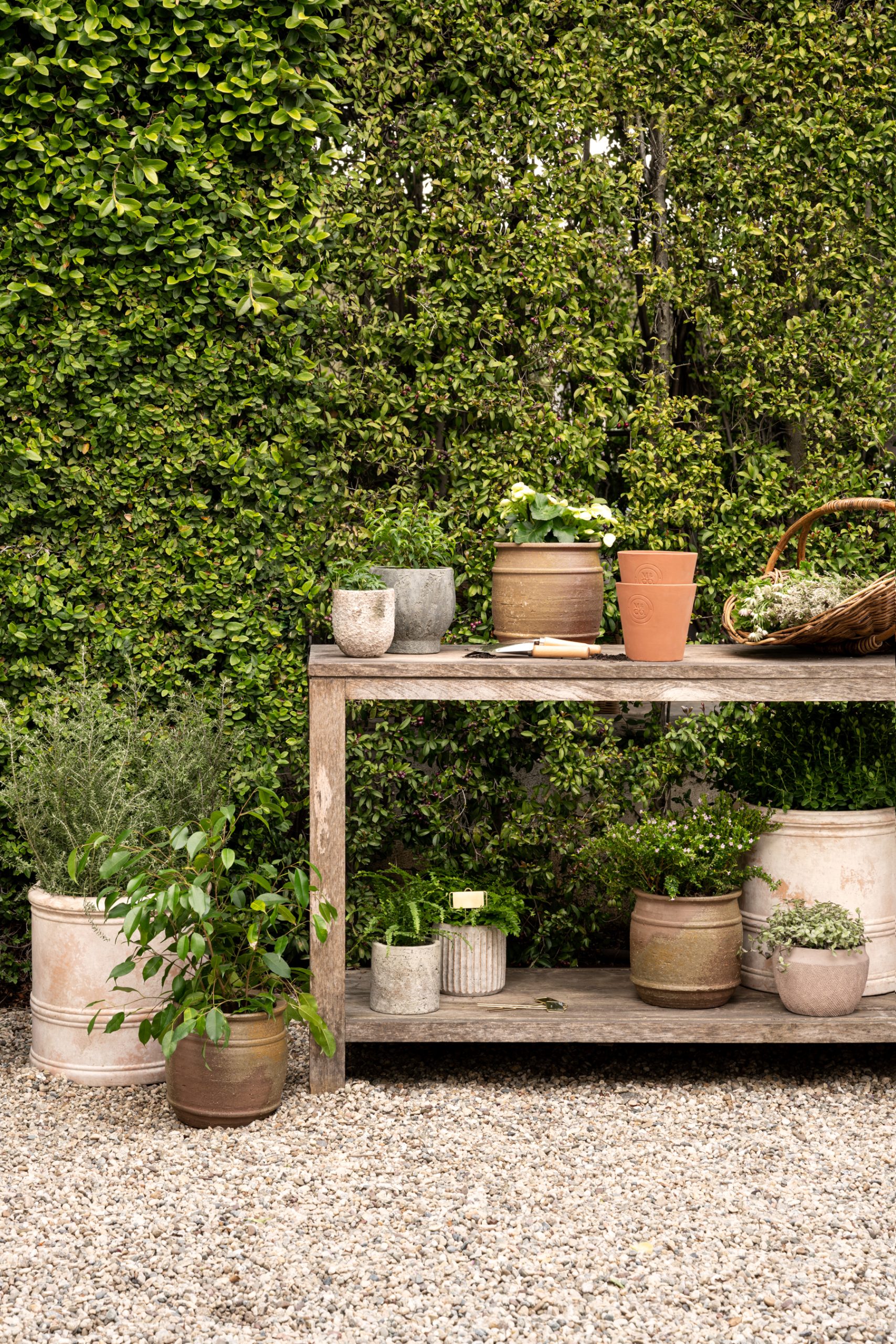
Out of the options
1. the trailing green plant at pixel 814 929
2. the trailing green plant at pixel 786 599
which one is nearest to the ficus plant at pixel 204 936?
the trailing green plant at pixel 814 929

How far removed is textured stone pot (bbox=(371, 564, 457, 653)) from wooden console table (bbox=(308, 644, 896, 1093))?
59mm

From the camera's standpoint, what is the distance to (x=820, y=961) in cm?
311

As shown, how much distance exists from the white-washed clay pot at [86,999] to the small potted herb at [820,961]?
5.36 feet

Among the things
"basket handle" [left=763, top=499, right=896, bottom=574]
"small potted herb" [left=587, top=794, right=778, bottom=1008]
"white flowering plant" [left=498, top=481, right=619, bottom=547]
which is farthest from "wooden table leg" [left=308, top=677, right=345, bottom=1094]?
"basket handle" [left=763, top=499, right=896, bottom=574]

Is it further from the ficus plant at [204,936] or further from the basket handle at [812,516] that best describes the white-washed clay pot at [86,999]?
the basket handle at [812,516]

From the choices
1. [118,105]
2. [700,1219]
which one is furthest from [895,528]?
[118,105]

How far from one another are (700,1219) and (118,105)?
10.7 ft

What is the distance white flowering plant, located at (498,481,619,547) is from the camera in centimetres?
321

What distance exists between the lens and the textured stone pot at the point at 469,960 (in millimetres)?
3289

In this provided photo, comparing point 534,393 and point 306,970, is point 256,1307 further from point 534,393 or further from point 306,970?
point 534,393

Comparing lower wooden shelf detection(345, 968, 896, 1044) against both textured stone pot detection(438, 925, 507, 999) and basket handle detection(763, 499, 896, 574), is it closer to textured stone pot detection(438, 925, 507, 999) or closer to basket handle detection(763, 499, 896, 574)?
textured stone pot detection(438, 925, 507, 999)

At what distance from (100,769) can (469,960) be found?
3.72 feet

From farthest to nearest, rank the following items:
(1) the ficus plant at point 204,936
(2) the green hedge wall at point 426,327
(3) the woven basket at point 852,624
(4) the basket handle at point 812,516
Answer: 1. (2) the green hedge wall at point 426,327
2. (4) the basket handle at point 812,516
3. (3) the woven basket at point 852,624
4. (1) the ficus plant at point 204,936

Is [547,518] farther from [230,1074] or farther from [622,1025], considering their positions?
[230,1074]
